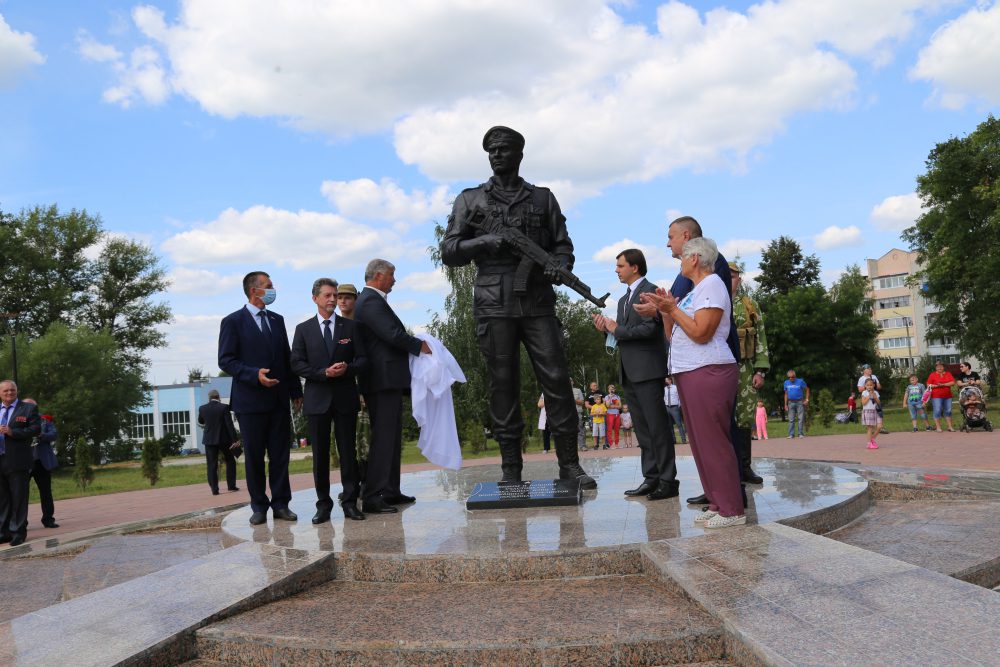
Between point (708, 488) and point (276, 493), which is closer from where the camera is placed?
point (708, 488)

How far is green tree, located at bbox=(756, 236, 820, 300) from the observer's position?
59.6 m

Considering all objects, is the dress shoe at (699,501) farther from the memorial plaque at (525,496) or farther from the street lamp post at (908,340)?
the street lamp post at (908,340)

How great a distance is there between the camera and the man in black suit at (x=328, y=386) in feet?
19.1

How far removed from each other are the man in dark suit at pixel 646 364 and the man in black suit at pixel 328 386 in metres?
1.92

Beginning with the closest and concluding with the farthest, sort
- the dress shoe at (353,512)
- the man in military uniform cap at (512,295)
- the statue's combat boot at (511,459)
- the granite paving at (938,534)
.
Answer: the granite paving at (938,534), the dress shoe at (353,512), the man in military uniform cap at (512,295), the statue's combat boot at (511,459)

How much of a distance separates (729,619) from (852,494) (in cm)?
312

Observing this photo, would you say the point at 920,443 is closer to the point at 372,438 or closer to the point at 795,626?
the point at 372,438

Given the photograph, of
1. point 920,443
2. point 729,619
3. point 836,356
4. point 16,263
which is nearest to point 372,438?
point 729,619

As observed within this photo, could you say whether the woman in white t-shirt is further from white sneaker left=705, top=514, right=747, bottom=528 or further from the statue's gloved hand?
the statue's gloved hand

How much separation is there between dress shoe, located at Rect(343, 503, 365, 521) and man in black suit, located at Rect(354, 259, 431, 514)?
265 mm

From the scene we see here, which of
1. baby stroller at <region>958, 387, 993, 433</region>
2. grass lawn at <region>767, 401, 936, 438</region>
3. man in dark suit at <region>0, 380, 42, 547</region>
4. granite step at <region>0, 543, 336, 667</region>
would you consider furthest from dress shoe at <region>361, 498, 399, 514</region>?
grass lawn at <region>767, 401, 936, 438</region>

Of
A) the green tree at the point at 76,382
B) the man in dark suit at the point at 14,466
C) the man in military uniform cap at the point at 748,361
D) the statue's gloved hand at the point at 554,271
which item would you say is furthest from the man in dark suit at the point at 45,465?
the green tree at the point at 76,382

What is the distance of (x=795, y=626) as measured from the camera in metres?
3.00

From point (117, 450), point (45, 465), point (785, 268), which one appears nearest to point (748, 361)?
point (45, 465)
